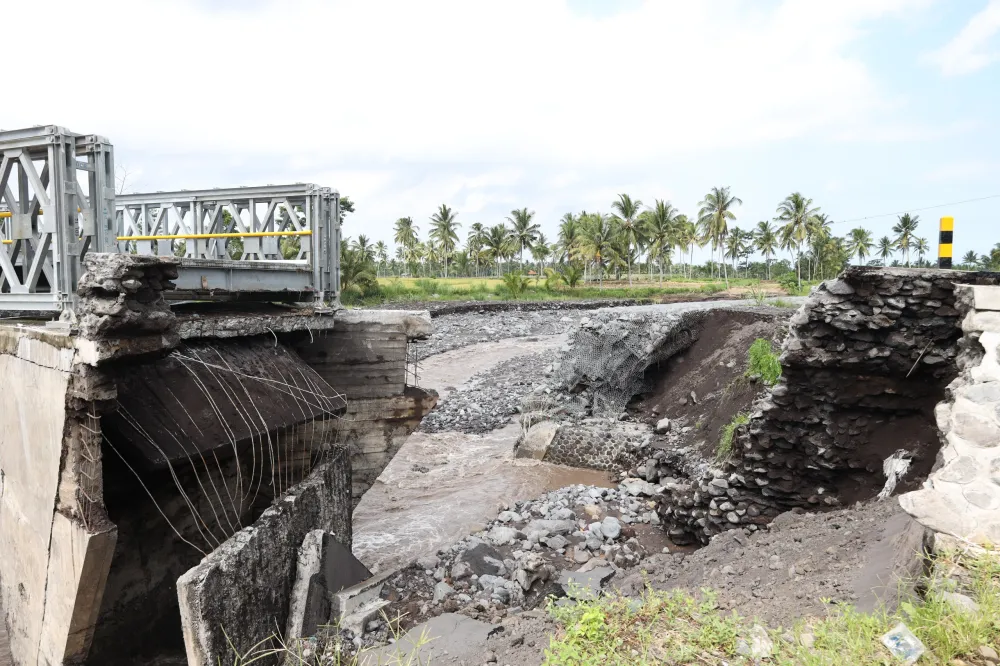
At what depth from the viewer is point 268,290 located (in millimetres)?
7910

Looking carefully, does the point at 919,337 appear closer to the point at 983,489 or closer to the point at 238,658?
the point at 983,489

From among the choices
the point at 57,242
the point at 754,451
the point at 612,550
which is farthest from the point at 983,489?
the point at 57,242

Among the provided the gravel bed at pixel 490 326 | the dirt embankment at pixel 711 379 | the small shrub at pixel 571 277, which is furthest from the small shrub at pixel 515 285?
the dirt embankment at pixel 711 379

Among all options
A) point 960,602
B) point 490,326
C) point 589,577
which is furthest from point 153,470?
point 490,326

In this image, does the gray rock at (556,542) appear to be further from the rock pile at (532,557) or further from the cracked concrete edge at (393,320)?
the cracked concrete edge at (393,320)

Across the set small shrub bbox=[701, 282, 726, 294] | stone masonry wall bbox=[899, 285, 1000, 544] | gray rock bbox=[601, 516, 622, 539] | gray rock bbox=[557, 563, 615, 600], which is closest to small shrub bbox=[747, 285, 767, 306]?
gray rock bbox=[601, 516, 622, 539]

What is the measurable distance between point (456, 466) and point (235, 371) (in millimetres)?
7531

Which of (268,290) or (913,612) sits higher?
(268,290)

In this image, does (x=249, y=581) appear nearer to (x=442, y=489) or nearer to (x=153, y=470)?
(x=153, y=470)

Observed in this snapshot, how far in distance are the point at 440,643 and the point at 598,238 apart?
51197 millimetres

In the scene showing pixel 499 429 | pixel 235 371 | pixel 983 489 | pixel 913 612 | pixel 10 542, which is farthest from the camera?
pixel 499 429

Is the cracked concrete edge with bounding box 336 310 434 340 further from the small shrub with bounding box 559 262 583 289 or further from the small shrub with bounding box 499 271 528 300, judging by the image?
the small shrub with bounding box 559 262 583 289

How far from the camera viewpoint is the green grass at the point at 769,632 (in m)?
3.13

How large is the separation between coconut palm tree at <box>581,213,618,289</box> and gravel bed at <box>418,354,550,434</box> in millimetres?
33862
